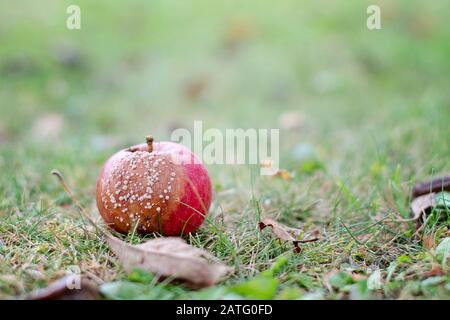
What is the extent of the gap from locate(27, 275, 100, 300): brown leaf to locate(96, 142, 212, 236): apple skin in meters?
0.38

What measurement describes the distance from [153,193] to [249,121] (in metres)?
2.58

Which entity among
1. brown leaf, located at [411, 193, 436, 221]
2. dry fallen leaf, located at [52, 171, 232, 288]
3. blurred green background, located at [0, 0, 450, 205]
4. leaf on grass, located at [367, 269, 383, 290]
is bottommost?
leaf on grass, located at [367, 269, 383, 290]

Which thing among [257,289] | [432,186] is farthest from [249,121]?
[257,289]

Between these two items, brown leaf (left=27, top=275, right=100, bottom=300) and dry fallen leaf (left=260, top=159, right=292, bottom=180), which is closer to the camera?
brown leaf (left=27, top=275, right=100, bottom=300)

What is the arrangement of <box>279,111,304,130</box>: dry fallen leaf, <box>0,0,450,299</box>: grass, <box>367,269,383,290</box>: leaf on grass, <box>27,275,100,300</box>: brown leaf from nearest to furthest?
1. <box>27,275,100,300</box>: brown leaf
2. <box>367,269,383,290</box>: leaf on grass
3. <box>0,0,450,299</box>: grass
4. <box>279,111,304,130</box>: dry fallen leaf

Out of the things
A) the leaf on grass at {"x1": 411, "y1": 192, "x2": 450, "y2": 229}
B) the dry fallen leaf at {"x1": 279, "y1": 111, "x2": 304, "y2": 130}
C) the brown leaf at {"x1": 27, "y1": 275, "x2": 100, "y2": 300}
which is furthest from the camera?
the dry fallen leaf at {"x1": 279, "y1": 111, "x2": 304, "y2": 130}

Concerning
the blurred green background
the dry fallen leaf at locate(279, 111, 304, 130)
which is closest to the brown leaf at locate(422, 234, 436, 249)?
the blurred green background

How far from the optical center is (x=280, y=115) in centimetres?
443

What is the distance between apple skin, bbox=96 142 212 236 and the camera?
1771 millimetres

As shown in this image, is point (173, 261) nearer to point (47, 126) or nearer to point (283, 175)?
point (283, 175)

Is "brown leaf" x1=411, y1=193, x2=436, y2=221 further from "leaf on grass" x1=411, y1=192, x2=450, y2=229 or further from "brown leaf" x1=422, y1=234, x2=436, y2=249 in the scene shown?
"brown leaf" x1=422, y1=234, x2=436, y2=249

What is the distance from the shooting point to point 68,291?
142 centimetres
